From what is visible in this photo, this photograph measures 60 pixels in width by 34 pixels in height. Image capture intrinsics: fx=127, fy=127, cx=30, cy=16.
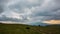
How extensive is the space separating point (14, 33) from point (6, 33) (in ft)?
18.5

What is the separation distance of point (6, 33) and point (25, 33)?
14.9 meters

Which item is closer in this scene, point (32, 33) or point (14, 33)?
point (14, 33)

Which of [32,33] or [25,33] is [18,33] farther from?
[32,33]

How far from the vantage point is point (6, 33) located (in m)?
84.2

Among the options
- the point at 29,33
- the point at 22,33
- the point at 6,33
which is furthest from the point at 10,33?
the point at 29,33

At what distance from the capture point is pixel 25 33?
9256cm

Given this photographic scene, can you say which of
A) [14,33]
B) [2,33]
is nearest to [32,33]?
[14,33]

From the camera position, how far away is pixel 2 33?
84812 millimetres

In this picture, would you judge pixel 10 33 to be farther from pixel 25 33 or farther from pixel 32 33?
pixel 32 33

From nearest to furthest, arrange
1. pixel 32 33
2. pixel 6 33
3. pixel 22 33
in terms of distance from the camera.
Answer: pixel 6 33 < pixel 22 33 < pixel 32 33

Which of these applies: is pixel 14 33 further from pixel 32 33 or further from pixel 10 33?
pixel 32 33

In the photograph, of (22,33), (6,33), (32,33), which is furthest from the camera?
(32,33)

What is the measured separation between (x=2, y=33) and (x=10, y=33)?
5275mm

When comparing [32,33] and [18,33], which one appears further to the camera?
[32,33]
